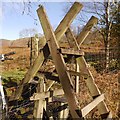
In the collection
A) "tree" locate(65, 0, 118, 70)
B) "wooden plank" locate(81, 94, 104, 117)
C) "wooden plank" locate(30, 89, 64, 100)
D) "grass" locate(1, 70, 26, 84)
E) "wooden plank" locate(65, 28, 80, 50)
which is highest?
"tree" locate(65, 0, 118, 70)

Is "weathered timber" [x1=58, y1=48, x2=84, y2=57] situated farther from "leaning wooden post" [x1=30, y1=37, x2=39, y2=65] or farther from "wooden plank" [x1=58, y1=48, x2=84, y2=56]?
"leaning wooden post" [x1=30, y1=37, x2=39, y2=65]

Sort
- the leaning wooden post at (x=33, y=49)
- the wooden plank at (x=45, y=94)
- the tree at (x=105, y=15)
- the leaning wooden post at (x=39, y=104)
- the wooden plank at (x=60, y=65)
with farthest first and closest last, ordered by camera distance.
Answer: the tree at (x=105, y=15), the leaning wooden post at (x=33, y=49), the leaning wooden post at (x=39, y=104), the wooden plank at (x=45, y=94), the wooden plank at (x=60, y=65)

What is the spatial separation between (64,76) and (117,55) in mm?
3476

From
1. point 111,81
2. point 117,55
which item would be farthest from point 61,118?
point 117,55

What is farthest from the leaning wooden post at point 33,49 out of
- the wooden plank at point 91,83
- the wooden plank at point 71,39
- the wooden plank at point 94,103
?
the wooden plank at point 94,103

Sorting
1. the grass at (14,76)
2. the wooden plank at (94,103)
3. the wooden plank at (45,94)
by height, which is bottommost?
the wooden plank at (94,103)

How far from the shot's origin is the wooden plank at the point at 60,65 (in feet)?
7.15

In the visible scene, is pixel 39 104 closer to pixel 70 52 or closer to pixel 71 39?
pixel 70 52

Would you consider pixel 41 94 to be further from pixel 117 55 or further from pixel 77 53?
pixel 117 55

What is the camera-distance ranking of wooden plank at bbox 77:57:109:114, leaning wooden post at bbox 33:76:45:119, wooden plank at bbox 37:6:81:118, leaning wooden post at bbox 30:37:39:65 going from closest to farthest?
wooden plank at bbox 37:6:81:118 → leaning wooden post at bbox 33:76:45:119 → wooden plank at bbox 77:57:109:114 → leaning wooden post at bbox 30:37:39:65

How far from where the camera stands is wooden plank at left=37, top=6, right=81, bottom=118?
7.15 ft

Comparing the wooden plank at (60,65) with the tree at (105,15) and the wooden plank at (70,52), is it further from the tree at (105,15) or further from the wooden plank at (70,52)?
the tree at (105,15)

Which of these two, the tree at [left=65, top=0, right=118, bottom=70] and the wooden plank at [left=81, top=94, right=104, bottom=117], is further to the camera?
the tree at [left=65, top=0, right=118, bottom=70]

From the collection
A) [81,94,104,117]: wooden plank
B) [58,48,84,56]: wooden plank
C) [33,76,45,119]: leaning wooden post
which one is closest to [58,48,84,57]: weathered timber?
[58,48,84,56]: wooden plank
